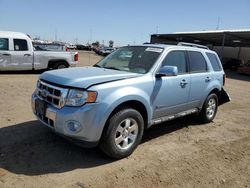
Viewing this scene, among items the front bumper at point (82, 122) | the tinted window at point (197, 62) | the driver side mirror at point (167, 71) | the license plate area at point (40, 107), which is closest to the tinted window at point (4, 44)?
the license plate area at point (40, 107)

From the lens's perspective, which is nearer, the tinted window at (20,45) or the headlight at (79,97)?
the headlight at (79,97)

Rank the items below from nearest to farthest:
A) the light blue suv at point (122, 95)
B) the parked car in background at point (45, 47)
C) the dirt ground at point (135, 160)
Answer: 1. the dirt ground at point (135, 160)
2. the light blue suv at point (122, 95)
3. the parked car in background at point (45, 47)

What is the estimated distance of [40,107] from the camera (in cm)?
405

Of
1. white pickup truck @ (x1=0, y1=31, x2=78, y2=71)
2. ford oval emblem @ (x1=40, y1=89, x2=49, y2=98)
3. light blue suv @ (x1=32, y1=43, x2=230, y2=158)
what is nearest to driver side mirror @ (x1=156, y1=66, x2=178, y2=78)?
light blue suv @ (x1=32, y1=43, x2=230, y2=158)

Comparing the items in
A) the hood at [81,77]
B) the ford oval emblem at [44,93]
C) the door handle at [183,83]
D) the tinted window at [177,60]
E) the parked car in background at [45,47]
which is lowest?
the ford oval emblem at [44,93]

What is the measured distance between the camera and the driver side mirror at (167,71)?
437cm

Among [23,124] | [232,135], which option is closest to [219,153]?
[232,135]

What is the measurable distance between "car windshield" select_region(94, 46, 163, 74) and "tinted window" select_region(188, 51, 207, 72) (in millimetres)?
982

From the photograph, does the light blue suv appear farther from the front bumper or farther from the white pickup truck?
the white pickup truck

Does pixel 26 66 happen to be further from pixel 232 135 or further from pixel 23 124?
pixel 232 135

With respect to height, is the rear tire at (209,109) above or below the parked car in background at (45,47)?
below

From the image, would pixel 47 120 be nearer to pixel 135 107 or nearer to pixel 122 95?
pixel 122 95

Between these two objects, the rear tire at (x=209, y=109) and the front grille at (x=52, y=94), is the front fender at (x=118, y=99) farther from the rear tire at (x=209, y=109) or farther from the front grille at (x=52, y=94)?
the rear tire at (x=209, y=109)

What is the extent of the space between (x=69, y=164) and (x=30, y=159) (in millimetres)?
584
